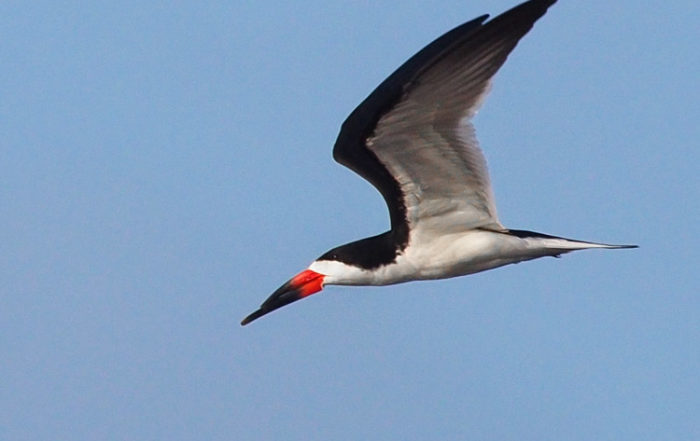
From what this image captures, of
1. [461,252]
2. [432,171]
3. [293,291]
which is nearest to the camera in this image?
[432,171]

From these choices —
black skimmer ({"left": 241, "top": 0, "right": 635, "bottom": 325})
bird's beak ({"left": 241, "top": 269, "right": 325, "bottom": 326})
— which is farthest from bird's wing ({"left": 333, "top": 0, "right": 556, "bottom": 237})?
bird's beak ({"left": 241, "top": 269, "right": 325, "bottom": 326})

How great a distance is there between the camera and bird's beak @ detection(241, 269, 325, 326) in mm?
12445

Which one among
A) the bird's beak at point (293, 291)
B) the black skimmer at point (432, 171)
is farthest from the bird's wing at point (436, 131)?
the bird's beak at point (293, 291)

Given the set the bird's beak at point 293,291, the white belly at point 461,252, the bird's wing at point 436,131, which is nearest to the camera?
the bird's wing at point 436,131

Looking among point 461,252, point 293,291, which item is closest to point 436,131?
point 461,252

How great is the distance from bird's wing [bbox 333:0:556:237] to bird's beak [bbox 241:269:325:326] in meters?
0.84

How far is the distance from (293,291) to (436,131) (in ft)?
7.08

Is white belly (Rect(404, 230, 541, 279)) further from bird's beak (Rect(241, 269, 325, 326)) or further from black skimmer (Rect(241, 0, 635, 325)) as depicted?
bird's beak (Rect(241, 269, 325, 326))

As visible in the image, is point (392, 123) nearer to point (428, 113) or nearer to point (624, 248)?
point (428, 113)

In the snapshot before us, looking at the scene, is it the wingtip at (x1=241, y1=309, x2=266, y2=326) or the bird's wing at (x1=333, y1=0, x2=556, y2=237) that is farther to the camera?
the wingtip at (x1=241, y1=309, x2=266, y2=326)

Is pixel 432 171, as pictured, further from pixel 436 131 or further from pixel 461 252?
pixel 461 252

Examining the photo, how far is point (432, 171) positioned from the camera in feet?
37.9

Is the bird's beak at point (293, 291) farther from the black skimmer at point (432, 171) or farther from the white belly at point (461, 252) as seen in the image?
the white belly at point (461, 252)

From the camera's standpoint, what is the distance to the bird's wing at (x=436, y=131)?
10570 mm
